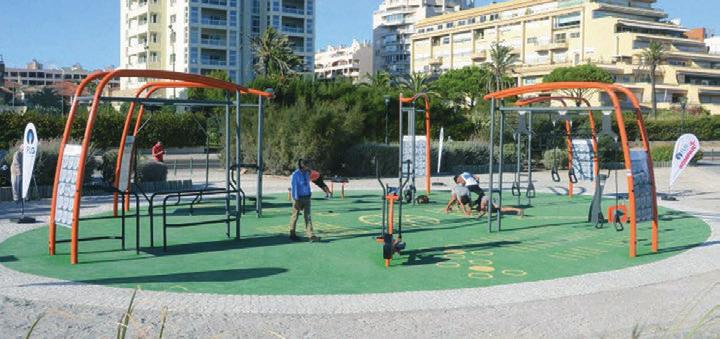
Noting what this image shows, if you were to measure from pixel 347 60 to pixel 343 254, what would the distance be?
14705 cm

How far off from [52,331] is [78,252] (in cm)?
493

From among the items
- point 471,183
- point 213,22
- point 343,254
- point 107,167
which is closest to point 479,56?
point 213,22

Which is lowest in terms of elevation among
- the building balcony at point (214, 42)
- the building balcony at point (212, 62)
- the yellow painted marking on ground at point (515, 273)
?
the yellow painted marking on ground at point (515, 273)

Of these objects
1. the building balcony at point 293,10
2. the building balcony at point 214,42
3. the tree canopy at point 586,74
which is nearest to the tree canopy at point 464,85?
the tree canopy at point 586,74

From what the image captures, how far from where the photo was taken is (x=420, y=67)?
11794 cm

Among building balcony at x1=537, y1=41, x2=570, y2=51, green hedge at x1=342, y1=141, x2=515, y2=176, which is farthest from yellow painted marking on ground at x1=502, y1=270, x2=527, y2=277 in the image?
building balcony at x1=537, y1=41, x2=570, y2=51

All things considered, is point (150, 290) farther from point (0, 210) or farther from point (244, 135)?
point (244, 135)

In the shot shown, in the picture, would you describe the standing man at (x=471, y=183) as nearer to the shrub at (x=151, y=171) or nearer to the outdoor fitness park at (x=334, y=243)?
the outdoor fitness park at (x=334, y=243)

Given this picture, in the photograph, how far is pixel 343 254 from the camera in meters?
12.4

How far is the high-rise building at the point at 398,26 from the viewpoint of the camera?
14150 cm

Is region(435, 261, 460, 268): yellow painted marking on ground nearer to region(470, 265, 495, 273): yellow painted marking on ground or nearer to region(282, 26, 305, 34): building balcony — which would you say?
region(470, 265, 495, 273): yellow painted marking on ground

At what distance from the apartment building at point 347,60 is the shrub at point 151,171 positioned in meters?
119

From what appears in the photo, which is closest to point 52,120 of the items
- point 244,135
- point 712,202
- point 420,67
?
point 244,135

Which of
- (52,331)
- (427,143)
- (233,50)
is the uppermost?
(233,50)
